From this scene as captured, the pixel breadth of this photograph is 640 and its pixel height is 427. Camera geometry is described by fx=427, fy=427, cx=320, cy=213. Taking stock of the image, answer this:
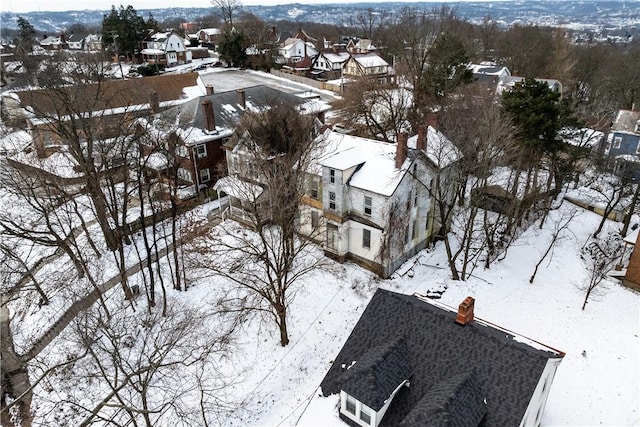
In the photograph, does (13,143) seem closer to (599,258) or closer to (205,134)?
(205,134)

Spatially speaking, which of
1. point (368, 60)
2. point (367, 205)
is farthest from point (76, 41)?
point (367, 205)

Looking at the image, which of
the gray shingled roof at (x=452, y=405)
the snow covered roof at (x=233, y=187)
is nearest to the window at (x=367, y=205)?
the snow covered roof at (x=233, y=187)

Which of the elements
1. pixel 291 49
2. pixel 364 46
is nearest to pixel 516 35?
pixel 364 46

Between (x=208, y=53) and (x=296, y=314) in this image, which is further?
(x=208, y=53)

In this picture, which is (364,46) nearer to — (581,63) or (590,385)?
(581,63)

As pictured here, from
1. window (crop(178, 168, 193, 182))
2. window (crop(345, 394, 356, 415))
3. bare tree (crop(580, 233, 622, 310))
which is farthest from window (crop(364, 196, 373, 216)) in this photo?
window (crop(178, 168, 193, 182))
